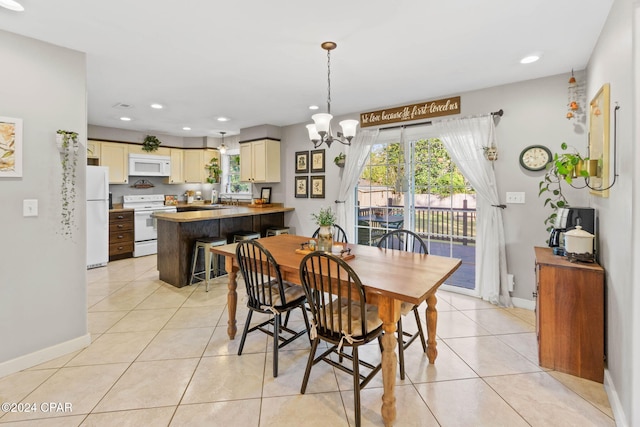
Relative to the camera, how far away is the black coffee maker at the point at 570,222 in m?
2.47

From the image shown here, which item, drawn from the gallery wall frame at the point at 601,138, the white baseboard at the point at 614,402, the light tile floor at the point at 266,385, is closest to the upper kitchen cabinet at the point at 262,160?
the light tile floor at the point at 266,385

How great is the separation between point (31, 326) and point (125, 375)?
0.87 metres

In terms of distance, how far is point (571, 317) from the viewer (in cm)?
217

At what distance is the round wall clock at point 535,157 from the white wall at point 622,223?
3.69ft

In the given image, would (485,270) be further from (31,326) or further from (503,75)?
(31,326)

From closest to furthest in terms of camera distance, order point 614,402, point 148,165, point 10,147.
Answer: point 614,402
point 10,147
point 148,165

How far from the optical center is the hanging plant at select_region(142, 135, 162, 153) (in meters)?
6.15

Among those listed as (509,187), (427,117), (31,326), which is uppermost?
(427,117)

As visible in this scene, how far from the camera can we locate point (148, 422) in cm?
174

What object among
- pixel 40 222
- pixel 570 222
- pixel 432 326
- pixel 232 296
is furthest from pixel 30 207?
pixel 570 222

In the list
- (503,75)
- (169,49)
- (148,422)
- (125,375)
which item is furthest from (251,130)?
(148,422)

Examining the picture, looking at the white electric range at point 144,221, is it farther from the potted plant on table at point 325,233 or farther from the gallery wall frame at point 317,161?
the potted plant on table at point 325,233

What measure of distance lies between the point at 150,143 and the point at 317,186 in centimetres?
369

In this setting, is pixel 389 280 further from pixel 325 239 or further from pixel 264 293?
pixel 264 293
